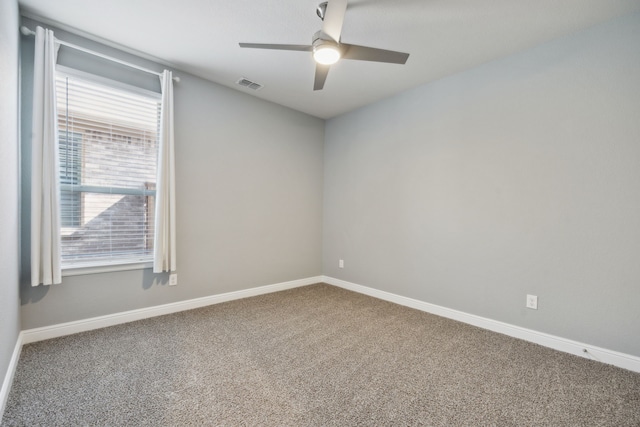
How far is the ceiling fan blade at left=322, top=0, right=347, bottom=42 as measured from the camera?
1.60 metres

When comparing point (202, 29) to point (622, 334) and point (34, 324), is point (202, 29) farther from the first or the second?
point (622, 334)

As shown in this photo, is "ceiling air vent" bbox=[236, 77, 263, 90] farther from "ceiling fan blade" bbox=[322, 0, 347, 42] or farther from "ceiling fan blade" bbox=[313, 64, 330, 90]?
"ceiling fan blade" bbox=[322, 0, 347, 42]

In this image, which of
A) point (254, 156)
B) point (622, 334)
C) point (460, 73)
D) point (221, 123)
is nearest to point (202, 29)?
point (221, 123)

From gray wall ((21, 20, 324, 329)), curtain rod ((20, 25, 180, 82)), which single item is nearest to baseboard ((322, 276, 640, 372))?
gray wall ((21, 20, 324, 329))

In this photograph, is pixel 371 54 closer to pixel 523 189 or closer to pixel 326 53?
pixel 326 53

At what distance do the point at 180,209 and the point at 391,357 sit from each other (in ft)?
8.04

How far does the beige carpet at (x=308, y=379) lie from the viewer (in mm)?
1512

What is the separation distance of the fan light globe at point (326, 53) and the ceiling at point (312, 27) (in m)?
0.40

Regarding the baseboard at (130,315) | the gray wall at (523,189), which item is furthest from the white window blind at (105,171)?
the gray wall at (523,189)

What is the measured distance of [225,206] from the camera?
3.36 m

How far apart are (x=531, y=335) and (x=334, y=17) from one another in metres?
2.88

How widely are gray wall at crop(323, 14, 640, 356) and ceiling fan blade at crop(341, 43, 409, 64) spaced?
4.39 ft

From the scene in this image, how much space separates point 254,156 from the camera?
360 centimetres

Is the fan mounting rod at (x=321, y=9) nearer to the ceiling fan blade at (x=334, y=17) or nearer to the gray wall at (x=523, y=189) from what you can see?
the ceiling fan blade at (x=334, y=17)
